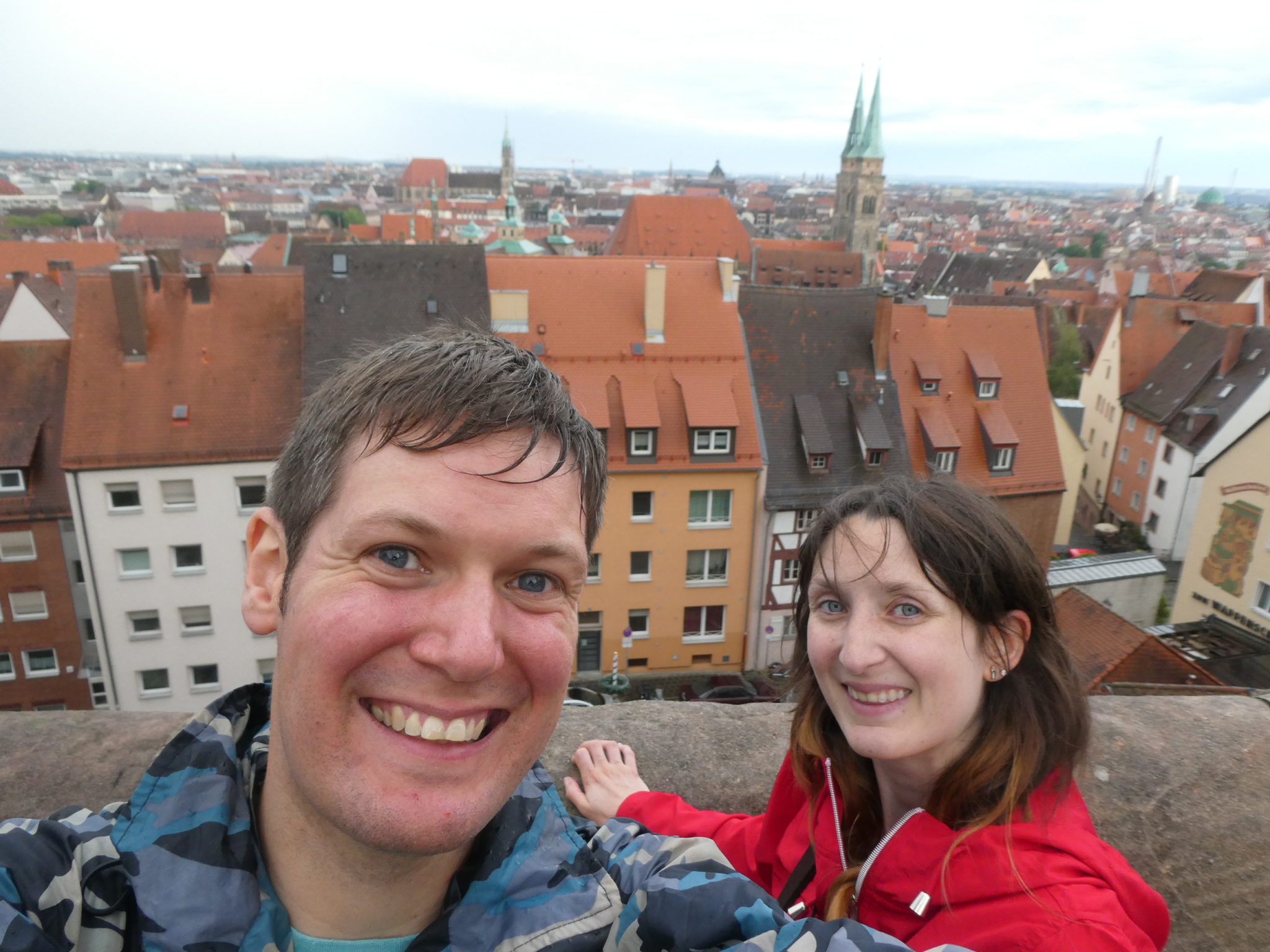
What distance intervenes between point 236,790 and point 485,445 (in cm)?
95

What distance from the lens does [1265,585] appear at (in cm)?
1917

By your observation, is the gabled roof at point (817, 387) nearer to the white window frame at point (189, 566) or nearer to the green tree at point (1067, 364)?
the white window frame at point (189, 566)

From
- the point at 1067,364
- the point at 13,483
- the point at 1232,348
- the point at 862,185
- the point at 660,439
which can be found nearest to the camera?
the point at 13,483

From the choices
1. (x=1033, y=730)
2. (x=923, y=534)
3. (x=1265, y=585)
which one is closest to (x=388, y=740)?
(x=923, y=534)

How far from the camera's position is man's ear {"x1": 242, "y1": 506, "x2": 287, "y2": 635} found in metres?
1.96

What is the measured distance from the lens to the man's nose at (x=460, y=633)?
166cm

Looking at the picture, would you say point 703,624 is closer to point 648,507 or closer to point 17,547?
point 648,507

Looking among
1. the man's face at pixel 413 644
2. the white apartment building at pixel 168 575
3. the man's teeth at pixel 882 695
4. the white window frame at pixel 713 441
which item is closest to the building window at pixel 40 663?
the white apartment building at pixel 168 575

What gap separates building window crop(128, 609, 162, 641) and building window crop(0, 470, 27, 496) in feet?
11.7

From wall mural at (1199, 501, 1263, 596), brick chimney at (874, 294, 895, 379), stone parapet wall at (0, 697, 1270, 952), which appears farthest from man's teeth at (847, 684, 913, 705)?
wall mural at (1199, 501, 1263, 596)

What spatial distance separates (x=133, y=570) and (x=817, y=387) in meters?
16.7

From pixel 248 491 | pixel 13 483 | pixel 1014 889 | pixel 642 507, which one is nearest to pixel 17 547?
pixel 13 483

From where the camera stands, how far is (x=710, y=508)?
2122 centimetres

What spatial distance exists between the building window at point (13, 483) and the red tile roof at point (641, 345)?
1118cm
